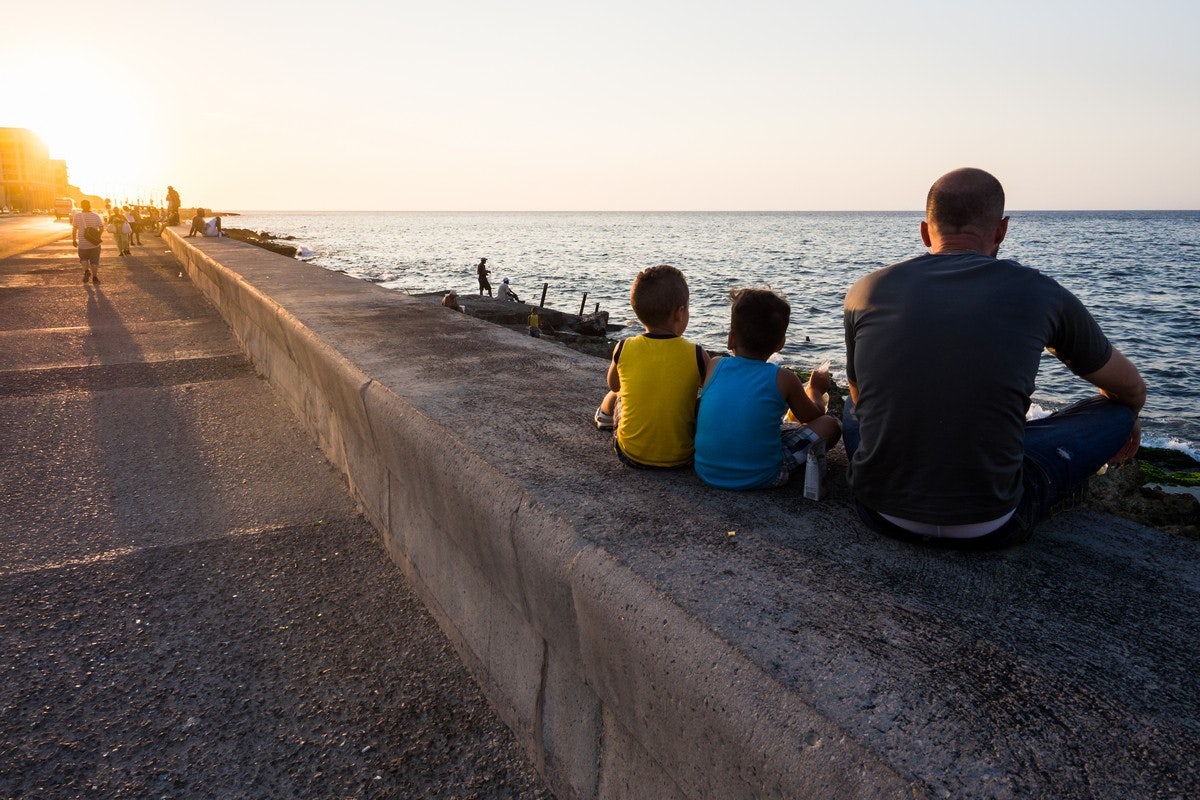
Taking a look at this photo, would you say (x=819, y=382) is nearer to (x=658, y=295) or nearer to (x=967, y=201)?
(x=658, y=295)

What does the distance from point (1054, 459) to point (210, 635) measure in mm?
3158

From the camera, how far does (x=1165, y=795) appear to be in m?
1.33

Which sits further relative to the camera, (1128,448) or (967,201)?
(1128,448)

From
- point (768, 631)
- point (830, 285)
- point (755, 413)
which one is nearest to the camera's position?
point (768, 631)

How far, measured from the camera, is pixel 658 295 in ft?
10.3

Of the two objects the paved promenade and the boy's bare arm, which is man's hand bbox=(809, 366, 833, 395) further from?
Answer: the paved promenade

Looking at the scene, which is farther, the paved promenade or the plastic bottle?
the plastic bottle

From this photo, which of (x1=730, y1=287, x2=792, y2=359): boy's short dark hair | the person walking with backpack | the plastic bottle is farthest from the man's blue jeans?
the person walking with backpack

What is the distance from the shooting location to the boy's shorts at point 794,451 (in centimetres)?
288

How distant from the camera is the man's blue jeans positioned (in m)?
2.42

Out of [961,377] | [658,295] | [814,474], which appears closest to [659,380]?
[658,295]

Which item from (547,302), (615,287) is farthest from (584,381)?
(615,287)

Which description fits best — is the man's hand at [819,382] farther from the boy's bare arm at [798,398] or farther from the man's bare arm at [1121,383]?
the man's bare arm at [1121,383]

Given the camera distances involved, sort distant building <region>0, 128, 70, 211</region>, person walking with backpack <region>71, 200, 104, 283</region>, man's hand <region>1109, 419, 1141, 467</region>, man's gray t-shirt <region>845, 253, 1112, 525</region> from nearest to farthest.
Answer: man's gray t-shirt <region>845, 253, 1112, 525</region> → man's hand <region>1109, 419, 1141, 467</region> → person walking with backpack <region>71, 200, 104, 283</region> → distant building <region>0, 128, 70, 211</region>
